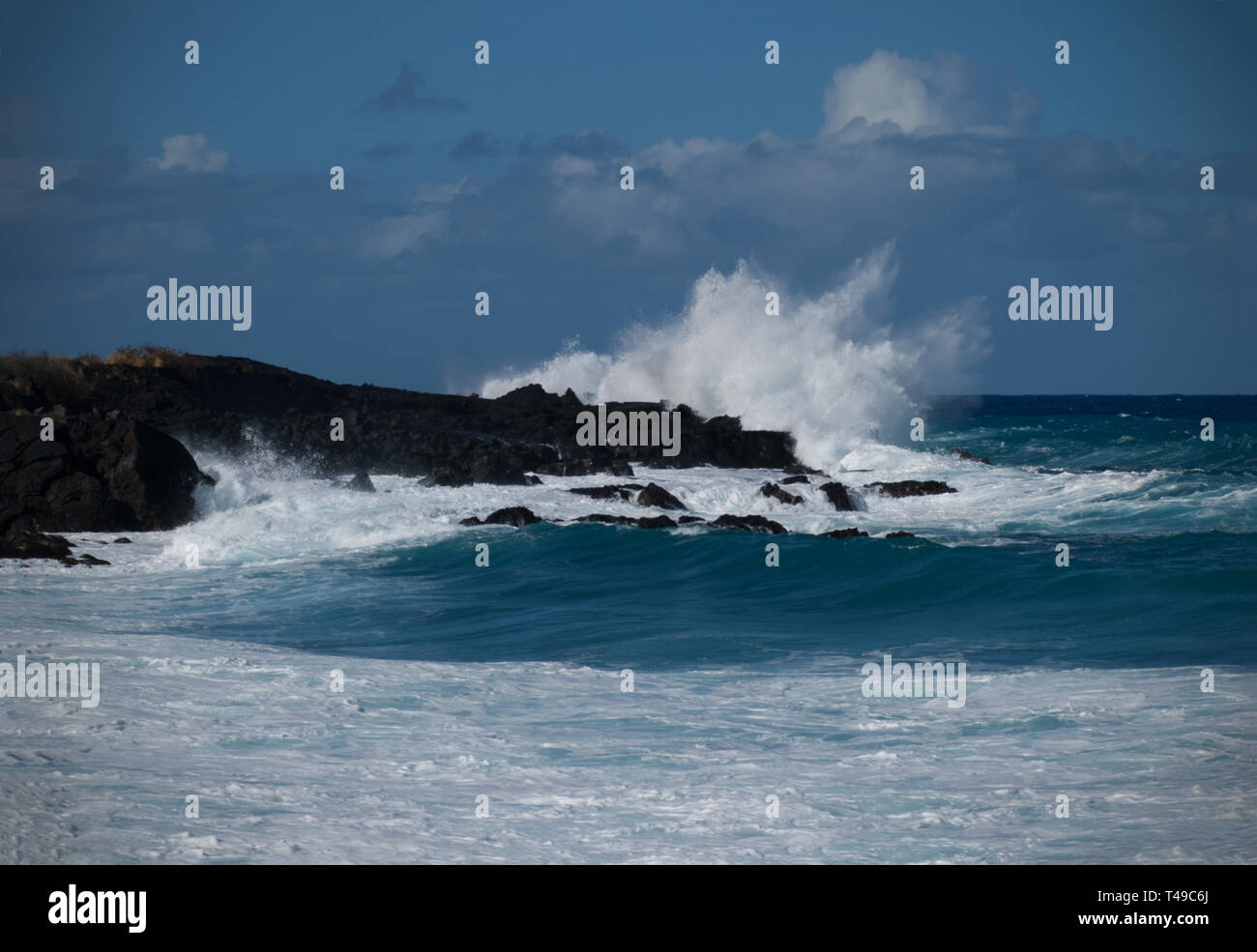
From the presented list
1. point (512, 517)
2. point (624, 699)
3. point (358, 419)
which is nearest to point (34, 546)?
point (512, 517)

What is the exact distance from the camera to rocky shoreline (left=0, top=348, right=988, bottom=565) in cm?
1852

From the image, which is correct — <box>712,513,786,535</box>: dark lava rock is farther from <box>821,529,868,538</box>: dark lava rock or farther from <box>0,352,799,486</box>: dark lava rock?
<box>0,352,799,486</box>: dark lava rock

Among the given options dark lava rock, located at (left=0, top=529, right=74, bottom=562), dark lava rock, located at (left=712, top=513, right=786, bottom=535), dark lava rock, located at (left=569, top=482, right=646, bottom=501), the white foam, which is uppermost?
dark lava rock, located at (left=569, top=482, right=646, bottom=501)

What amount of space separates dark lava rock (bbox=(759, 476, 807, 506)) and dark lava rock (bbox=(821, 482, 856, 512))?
0.61 meters

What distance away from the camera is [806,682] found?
991 centimetres

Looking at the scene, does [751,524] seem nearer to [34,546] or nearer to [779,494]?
[779,494]

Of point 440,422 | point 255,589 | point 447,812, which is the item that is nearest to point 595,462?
point 440,422

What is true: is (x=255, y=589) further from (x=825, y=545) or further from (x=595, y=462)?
(x=595, y=462)

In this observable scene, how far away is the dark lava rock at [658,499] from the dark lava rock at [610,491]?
56 centimetres

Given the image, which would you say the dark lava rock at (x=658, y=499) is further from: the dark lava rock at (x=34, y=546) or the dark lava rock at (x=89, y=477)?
the dark lava rock at (x=34, y=546)

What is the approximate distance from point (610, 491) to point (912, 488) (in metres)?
7.06

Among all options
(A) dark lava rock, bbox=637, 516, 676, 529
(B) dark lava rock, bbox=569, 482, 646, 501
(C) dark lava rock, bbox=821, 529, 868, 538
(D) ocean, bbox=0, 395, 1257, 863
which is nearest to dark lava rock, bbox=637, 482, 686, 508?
(B) dark lava rock, bbox=569, 482, 646, 501

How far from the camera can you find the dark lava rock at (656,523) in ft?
65.0
